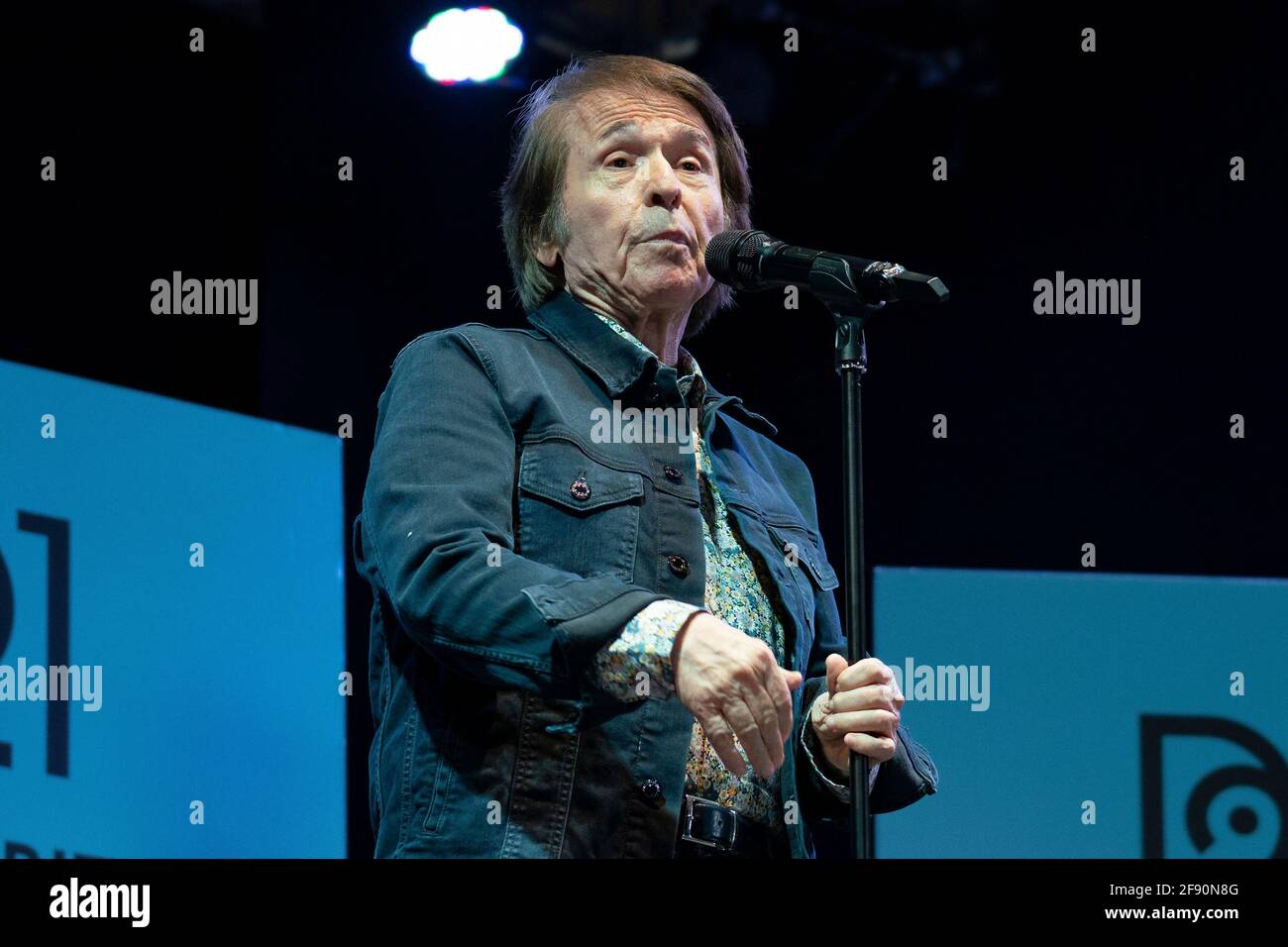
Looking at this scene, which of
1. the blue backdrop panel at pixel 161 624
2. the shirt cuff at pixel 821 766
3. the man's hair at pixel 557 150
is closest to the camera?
the shirt cuff at pixel 821 766

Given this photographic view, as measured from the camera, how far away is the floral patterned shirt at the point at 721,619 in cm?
168

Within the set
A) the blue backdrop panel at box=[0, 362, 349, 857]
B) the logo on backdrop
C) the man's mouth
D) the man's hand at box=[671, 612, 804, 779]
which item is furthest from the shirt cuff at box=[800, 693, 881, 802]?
the logo on backdrop

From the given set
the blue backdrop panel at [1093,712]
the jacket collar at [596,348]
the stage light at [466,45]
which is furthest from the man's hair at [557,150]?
the blue backdrop panel at [1093,712]

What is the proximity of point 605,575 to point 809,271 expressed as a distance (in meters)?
0.40

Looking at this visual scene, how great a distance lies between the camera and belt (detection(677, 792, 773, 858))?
1904 millimetres

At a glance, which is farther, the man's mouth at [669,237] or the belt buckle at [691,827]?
the man's mouth at [669,237]

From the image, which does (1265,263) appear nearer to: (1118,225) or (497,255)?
(1118,225)

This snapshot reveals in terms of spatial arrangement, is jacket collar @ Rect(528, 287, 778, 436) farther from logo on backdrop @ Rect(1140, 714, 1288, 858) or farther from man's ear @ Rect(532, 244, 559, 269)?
logo on backdrop @ Rect(1140, 714, 1288, 858)

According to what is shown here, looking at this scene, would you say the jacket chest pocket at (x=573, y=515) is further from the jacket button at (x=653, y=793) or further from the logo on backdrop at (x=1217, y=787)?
the logo on backdrop at (x=1217, y=787)

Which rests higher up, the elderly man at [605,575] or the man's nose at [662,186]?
the man's nose at [662,186]

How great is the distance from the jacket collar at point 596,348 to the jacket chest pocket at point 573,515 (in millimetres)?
181

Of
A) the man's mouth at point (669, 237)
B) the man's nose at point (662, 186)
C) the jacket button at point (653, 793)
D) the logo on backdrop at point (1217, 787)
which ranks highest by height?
the man's nose at point (662, 186)
